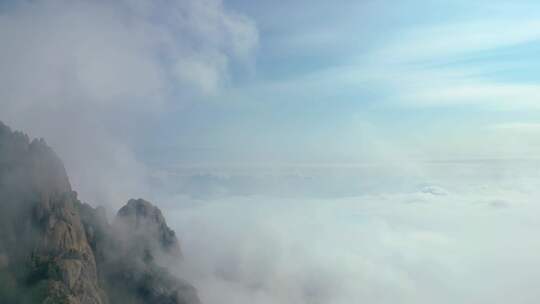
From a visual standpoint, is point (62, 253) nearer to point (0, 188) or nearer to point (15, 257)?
point (15, 257)

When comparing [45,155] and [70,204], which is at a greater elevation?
[45,155]

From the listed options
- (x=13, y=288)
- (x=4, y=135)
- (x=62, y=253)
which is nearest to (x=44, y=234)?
(x=62, y=253)

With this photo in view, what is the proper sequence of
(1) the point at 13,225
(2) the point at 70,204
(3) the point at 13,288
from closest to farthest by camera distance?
(3) the point at 13,288 → (1) the point at 13,225 → (2) the point at 70,204

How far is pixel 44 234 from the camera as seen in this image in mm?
183250

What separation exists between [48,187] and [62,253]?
26488mm

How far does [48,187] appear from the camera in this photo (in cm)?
19038

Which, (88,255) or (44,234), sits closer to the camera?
(44,234)

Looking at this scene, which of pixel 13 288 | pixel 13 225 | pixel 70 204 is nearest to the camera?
pixel 13 288

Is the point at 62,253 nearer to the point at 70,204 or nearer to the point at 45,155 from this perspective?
the point at 70,204

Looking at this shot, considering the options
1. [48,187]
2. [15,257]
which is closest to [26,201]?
[48,187]

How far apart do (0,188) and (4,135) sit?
73.5 feet

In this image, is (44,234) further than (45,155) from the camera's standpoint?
Result: No

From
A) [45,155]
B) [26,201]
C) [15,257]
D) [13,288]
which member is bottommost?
[13,288]

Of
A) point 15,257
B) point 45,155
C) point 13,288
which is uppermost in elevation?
point 45,155
